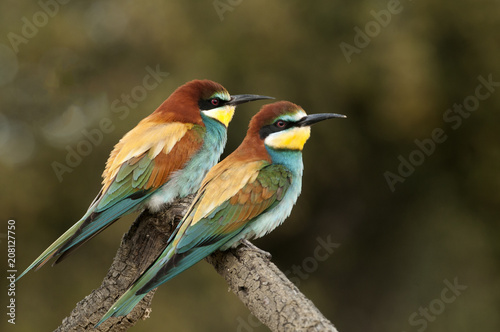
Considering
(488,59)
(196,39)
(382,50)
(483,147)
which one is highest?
(196,39)

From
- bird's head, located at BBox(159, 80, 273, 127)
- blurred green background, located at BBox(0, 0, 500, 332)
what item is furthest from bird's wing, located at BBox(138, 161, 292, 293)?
blurred green background, located at BBox(0, 0, 500, 332)

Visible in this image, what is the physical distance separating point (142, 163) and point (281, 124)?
1.83 ft

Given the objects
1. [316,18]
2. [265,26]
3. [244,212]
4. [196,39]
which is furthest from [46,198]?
[244,212]

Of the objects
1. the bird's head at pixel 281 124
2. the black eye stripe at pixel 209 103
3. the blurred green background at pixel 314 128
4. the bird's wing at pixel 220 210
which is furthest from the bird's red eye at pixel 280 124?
the blurred green background at pixel 314 128

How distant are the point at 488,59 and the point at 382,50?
0.87 metres

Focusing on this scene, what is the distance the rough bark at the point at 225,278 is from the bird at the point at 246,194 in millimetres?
115

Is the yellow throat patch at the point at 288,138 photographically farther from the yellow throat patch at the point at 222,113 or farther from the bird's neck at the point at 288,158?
the yellow throat patch at the point at 222,113

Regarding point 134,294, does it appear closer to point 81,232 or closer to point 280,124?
point 81,232

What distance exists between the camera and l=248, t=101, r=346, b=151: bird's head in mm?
2500

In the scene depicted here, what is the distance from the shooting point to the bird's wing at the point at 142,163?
2.57 metres

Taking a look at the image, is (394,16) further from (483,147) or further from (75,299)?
(75,299)

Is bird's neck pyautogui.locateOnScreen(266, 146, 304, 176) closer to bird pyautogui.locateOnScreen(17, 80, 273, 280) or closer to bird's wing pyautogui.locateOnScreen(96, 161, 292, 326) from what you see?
bird's wing pyautogui.locateOnScreen(96, 161, 292, 326)

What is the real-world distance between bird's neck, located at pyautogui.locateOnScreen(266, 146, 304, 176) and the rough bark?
1.17ft

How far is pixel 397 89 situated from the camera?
5.52 m
